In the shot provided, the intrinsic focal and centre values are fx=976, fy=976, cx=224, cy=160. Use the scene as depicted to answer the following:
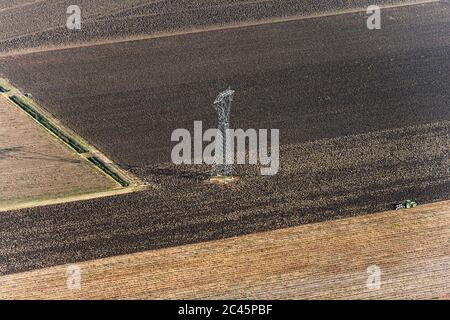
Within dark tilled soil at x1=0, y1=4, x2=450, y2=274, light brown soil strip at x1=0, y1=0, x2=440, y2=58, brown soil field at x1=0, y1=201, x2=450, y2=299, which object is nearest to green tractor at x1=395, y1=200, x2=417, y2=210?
dark tilled soil at x1=0, y1=4, x2=450, y2=274

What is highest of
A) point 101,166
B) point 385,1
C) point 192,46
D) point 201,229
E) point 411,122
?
point 385,1

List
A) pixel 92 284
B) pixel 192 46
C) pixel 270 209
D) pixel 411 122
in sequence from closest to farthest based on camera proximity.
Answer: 1. pixel 92 284
2. pixel 270 209
3. pixel 411 122
4. pixel 192 46

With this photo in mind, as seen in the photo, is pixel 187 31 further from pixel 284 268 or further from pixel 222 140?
pixel 284 268

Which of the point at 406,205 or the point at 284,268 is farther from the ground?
the point at 406,205

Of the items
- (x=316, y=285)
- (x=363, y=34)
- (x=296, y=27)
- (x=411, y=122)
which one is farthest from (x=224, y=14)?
(x=316, y=285)

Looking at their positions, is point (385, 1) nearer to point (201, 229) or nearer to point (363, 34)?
point (363, 34)

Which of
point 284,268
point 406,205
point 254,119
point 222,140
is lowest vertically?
point 284,268

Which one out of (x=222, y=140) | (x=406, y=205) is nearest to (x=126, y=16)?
(x=222, y=140)
